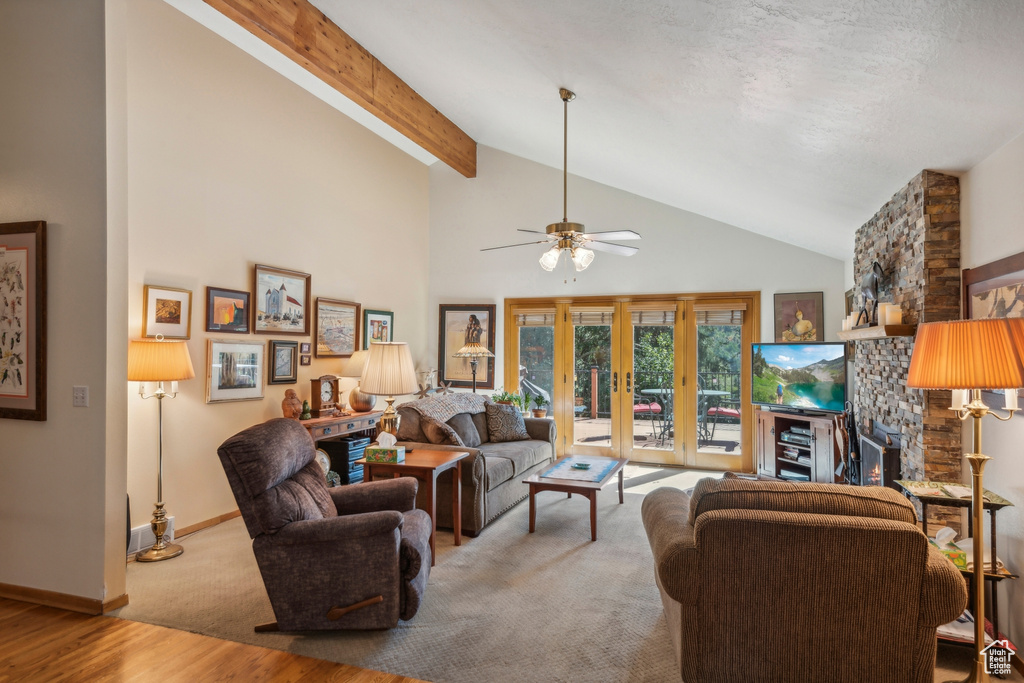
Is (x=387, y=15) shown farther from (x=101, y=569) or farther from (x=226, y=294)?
(x=101, y=569)

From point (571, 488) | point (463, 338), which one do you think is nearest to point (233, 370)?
point (571, 488)

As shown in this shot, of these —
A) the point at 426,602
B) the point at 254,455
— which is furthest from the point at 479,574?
the point at 254,455

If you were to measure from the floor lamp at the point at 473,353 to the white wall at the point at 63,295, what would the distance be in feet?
12.9

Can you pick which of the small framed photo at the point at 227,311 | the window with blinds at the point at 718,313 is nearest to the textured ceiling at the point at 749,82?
the window with blinds at the point at 718,313

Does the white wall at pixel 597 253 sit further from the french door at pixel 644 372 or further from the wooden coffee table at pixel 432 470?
the wooden coffee table at pixel 432 470

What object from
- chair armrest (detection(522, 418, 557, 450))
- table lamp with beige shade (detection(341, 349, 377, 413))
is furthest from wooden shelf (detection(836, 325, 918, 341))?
table lamp with beige shade (detection(341, 349, 377, 413))

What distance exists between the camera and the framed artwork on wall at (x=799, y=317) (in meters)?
5.97

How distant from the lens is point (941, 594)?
6.47 feet

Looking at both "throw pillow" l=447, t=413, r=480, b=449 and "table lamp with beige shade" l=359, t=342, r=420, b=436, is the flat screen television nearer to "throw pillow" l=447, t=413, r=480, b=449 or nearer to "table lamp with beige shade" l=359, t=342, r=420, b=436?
"throw pillow" l=447, t=413, r=480, b=449

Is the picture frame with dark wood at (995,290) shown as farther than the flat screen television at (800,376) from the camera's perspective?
No

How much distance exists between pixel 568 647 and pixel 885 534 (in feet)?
4.69

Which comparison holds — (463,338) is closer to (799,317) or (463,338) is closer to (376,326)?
(376,326)

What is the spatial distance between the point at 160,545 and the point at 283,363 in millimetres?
1749

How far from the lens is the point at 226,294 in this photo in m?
4.54
